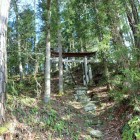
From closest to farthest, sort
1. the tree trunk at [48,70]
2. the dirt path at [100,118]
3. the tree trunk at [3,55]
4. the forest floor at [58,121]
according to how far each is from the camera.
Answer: the tree trunk at [3,55] → the forest floor at [58,121] → the dirt path at [100,118] → the tree trunk at [48,70]

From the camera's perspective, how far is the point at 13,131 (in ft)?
19.3

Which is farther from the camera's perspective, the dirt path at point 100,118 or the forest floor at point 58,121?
the dirt path at point 100,118

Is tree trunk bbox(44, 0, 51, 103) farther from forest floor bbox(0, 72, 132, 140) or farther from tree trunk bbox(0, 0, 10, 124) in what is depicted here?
tree trunk bbox(0, 0, 10, 124)

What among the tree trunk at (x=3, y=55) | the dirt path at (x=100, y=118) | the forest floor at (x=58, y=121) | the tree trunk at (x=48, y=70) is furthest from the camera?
the tree trunk at (x=48, y=70)

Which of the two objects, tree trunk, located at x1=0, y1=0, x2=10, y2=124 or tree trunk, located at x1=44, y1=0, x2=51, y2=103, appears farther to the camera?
tree trunk, located at x1=44, y1=0, x2=51, y2=103

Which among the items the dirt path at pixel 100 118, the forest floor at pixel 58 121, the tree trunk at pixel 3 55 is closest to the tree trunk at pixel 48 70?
the dirt path at pixel 100 118

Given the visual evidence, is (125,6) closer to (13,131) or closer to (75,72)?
(13,131)

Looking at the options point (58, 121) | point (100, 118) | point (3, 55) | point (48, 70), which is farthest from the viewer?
point (48, 70)

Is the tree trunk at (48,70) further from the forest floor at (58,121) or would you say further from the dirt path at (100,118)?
the forest floor at (58,121)

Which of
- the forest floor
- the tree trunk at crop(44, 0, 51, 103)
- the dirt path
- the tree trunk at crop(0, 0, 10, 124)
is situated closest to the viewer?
the tree trunk at crop(0, 0, 10, 124)

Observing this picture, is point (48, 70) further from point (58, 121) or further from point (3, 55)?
point (3, 55)

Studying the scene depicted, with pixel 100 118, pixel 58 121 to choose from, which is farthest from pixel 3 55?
pixel 100 118

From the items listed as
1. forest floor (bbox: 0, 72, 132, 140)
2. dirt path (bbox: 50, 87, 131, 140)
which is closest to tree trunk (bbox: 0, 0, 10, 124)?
forest floor (bbox: 0, 72, 132, 140)

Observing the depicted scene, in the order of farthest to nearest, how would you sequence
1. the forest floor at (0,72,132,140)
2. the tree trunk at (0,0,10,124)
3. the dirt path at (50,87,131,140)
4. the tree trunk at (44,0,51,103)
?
1. the tree trunk at (44,0,51,103)
2. the dirt path at (50,87,131,140)
3. the forest floor at (0,72,132,140)
4. the tree trunk at (0,0,10,124)
